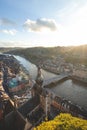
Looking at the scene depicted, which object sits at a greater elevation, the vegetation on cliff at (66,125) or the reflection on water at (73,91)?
the vegetation on cliff at (66,125)

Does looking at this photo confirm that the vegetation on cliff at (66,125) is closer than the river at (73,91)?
Yes

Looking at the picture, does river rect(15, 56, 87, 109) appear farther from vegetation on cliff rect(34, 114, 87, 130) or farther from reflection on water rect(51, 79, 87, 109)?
vegetation on cliff rect(34, 114, 87, 130)

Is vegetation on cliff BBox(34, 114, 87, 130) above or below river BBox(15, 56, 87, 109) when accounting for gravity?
above

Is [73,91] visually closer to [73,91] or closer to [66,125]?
[73,91]

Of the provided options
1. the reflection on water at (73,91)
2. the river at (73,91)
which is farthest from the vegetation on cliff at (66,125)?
the reflection on water at (73,91)

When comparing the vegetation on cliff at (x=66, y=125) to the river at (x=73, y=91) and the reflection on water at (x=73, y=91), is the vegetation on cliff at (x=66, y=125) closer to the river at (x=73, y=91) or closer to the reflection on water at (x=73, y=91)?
the river at (x=73, y=91)

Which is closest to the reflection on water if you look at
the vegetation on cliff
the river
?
the river

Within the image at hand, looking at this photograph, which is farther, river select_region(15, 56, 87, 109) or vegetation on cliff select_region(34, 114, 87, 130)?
river select_region(15, 56, 87, 109)


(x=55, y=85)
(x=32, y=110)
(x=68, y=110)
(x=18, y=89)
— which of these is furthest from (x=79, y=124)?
(x=55, y=85)
